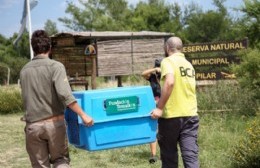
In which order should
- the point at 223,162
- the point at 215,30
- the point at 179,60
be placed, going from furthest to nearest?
1. the point at 215,30
2. the point at 223,162
3. the point at 179,60

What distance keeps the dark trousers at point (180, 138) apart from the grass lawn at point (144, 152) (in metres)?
1.66

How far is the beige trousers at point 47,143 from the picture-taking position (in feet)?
14.8

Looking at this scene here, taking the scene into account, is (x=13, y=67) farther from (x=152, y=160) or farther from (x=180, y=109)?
(x=180, y=109)

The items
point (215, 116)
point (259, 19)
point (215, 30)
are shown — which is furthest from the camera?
point (215, 30)

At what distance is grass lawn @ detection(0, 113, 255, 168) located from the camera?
7.02 m

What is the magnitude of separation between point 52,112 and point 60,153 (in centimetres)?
43

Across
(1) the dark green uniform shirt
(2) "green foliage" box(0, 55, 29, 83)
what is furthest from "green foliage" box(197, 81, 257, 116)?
(2) "green foliage" box(0, 55, 29, 83)

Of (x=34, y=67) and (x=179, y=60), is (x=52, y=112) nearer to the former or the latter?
(x=34, y=67)

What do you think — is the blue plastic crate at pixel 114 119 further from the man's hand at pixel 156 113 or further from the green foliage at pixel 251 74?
the green foliage at pixel 251 74

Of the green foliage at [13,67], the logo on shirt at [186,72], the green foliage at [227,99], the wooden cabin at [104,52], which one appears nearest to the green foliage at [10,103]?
the wooden cabin at [104,52]

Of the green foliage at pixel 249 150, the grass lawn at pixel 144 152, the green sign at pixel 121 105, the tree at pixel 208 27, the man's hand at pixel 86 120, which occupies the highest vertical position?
the tree at pixel 208 27

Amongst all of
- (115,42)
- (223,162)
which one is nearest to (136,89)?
(223,162)

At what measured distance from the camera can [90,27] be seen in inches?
1532

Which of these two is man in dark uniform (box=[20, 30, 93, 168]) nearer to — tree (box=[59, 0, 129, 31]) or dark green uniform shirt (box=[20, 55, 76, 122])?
dark green uniform shirt (box=[20, 55, 76, 122])
